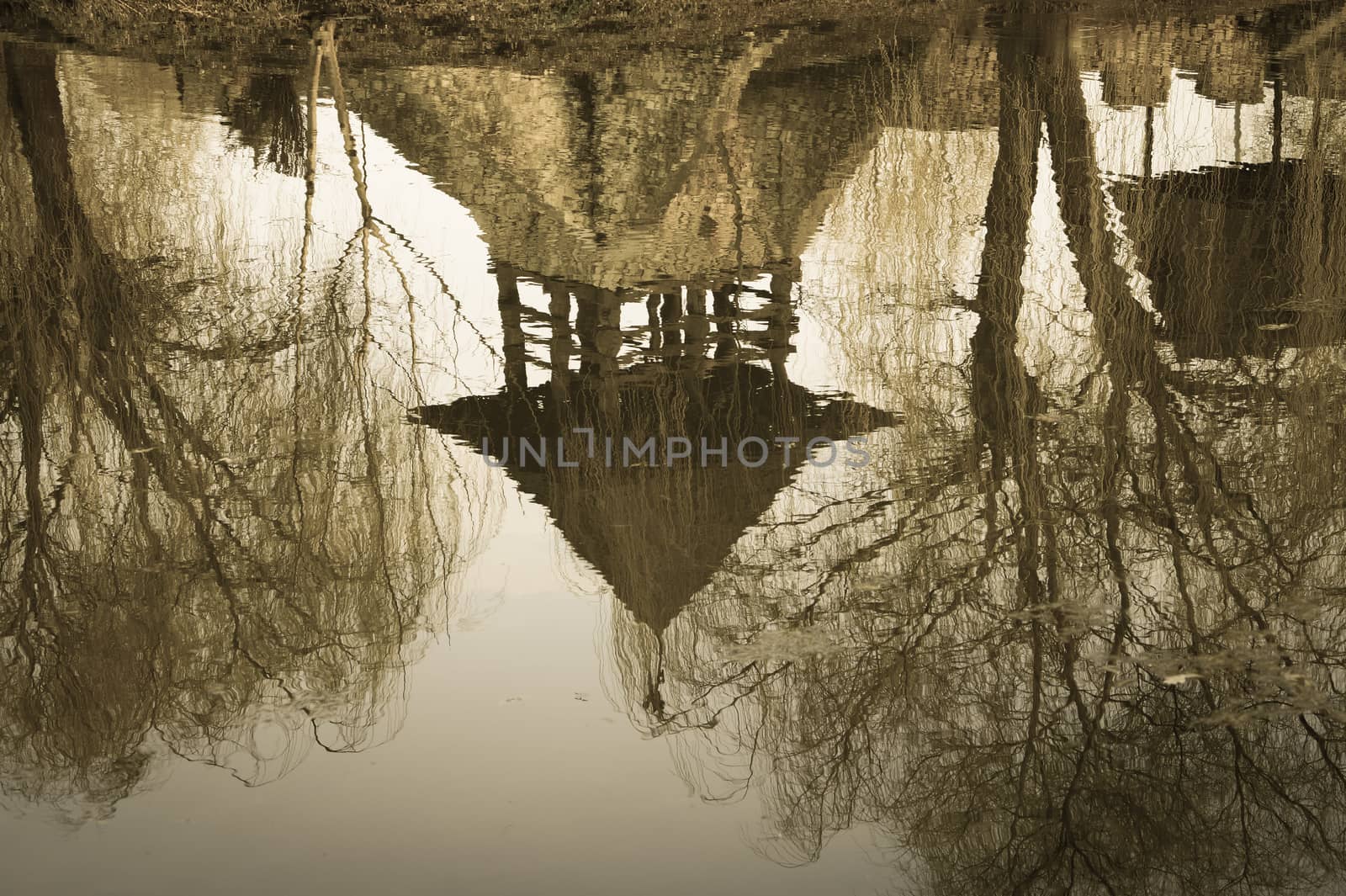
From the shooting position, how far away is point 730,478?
6508mm

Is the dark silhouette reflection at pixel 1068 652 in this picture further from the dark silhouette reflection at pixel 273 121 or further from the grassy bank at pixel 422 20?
the grassy bank at pixel 422 20

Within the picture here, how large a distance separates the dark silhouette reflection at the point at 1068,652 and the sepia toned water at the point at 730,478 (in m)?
0.02

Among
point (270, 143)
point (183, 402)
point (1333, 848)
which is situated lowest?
point (1333, 848)

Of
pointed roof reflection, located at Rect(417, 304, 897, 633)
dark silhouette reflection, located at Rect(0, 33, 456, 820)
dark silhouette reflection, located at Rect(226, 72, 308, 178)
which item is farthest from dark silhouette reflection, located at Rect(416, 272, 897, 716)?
dark silhouette reflection, located at Rect(226, 72, 308, 178)

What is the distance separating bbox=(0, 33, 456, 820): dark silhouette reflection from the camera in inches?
187

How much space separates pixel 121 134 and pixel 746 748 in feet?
36.1

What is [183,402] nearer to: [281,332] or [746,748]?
[281,332]

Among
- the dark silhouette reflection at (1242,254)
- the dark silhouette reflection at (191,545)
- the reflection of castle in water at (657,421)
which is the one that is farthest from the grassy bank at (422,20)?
the dark silhouette reflection at (191,545)

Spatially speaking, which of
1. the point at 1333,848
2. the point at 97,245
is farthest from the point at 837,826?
the point at 97,245

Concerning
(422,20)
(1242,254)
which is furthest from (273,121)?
(1242,254)

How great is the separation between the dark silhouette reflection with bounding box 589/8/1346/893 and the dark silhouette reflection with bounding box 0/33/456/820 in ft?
3.62

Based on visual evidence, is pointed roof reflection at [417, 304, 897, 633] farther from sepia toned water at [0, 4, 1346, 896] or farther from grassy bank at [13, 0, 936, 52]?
grassy bank at [13, 0, 936, 52]

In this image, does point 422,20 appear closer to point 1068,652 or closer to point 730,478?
point 730,478

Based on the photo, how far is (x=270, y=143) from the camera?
13312 mm
